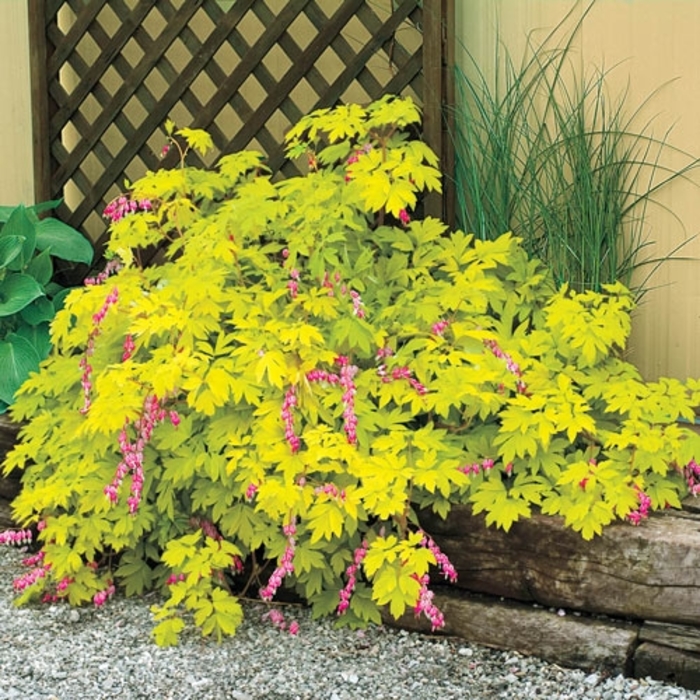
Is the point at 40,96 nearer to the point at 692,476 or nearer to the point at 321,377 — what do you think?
the point at 321,377

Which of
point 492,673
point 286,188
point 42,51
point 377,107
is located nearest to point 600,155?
point 377,107

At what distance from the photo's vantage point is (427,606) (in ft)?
8.32

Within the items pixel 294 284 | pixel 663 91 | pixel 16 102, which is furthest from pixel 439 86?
pixel 16 102

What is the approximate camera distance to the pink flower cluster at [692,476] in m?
2.73

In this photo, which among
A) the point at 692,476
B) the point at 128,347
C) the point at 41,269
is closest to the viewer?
the point at 692,476

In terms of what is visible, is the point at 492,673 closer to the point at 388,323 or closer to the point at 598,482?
the point at 598,482

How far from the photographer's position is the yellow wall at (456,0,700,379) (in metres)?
3.24

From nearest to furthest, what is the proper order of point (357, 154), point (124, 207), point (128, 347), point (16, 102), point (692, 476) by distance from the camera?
point (692, 476) < point (128, 347) < point (357, 154) < point (124, 207) < point (16, 102)

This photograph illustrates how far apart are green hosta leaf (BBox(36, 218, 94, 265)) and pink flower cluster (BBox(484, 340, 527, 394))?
164 centimetres

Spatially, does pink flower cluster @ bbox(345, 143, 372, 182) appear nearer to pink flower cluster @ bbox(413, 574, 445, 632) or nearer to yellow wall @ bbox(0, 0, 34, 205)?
pink flower cluster @ bbox(413, 574, 445, 632)

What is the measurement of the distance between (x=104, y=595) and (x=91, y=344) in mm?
614

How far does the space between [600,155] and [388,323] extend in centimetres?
80

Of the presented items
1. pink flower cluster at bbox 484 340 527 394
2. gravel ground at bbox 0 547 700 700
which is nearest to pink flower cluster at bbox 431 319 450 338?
pink flower cluster at bbox 484 340 527 394

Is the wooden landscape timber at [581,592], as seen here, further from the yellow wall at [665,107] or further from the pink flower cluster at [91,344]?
the pink flower cluster at [91,344]
